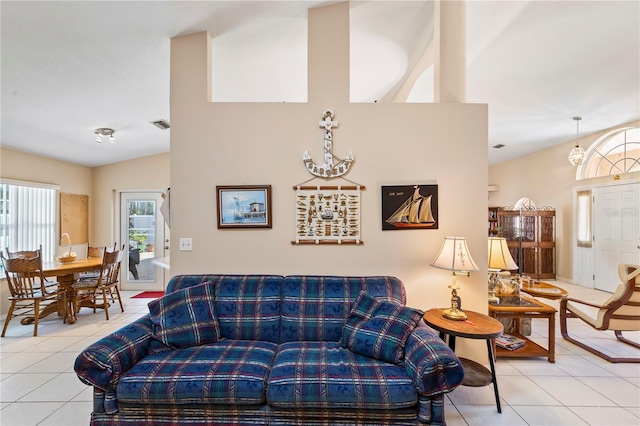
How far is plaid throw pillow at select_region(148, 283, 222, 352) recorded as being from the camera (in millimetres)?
2078

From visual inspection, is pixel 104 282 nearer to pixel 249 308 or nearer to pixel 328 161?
pixel 249 308

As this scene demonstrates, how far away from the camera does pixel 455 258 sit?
7.59ft

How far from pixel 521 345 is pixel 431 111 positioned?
2.45 metres

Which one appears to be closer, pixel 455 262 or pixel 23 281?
pixel 455 262

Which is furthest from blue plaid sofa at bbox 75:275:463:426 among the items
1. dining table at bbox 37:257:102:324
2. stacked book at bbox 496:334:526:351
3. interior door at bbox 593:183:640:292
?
interior door at bbox 593:183:640:292

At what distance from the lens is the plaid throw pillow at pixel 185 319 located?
2.08 m

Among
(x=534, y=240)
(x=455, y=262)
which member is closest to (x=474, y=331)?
(x=455, y=262)

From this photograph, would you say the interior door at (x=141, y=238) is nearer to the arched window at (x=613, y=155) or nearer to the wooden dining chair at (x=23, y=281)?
the wooden dining chair at (x=23, y=281)

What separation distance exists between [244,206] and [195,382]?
1408 millimetres

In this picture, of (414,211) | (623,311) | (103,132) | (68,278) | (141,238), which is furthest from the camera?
(141,238)

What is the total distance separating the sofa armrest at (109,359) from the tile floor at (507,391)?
2.16ft

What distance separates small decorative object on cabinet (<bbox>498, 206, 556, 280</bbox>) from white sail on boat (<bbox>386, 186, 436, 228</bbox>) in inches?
206

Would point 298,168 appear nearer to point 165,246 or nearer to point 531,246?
point 165,246

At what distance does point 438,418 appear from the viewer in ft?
5.56
